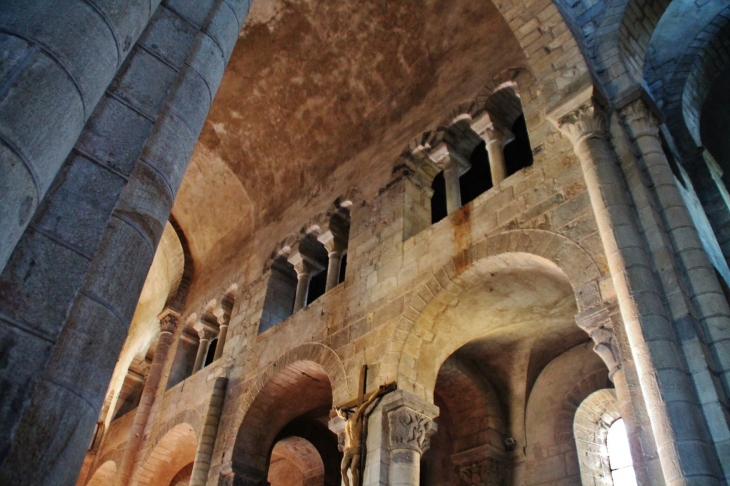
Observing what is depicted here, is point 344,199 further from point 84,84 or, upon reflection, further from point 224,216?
point 84,84

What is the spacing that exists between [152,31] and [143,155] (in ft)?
2.29

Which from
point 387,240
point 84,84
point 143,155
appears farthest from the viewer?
point 387,240

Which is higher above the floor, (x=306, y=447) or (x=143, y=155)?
(x=306, y=447)

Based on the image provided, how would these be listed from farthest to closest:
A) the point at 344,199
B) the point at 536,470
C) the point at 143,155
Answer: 1. the point at 344,199
2. the point at 536,470
3. the point at 143,155

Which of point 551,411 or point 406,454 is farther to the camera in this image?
point 551,411

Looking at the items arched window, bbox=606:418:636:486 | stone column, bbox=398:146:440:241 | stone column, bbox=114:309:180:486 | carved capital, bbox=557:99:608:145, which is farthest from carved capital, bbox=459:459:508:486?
stone column, bbox=114:309:180:486

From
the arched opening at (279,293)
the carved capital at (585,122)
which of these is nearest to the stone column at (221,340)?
the arched opening at (279,293)

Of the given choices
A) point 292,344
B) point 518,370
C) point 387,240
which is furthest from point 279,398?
point 518,370

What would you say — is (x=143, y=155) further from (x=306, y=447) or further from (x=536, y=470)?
(x=306, y=447)

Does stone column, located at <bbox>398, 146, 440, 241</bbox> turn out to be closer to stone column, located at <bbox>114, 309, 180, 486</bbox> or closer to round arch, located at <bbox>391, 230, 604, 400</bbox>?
round arch, located at <bbox>391, 230, 604, 400</bbox>

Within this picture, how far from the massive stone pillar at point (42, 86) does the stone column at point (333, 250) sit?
6.99 meters

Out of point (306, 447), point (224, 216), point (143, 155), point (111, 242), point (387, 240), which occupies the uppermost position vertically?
point (224, 216)

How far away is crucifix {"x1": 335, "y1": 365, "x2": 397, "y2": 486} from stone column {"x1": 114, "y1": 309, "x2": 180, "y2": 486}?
6.09 meters

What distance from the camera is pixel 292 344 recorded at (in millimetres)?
8664
